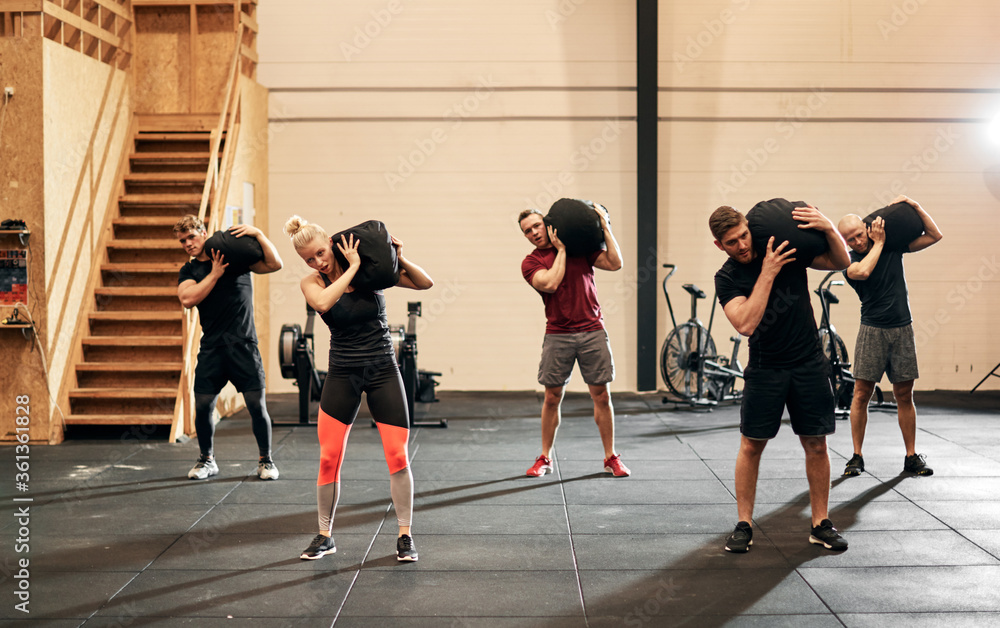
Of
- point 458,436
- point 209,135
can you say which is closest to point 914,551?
point 458,436

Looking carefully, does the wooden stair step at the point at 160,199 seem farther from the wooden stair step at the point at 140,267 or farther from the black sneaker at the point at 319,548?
the black sneaker at the point at 319,548

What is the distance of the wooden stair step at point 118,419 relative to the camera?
22.2 ft

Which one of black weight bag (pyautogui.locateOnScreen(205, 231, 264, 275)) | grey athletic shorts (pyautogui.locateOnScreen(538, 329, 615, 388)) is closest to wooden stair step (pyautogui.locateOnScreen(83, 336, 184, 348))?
black weight bag (pyautogui.locateOnScreen(205, 231, 264, 275))

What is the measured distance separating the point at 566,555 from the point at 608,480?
1537 millimetres

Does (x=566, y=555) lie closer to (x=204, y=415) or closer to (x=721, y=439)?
(x=204, y=415)

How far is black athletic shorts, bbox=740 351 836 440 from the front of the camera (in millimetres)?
3844

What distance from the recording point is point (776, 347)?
3.86 meters

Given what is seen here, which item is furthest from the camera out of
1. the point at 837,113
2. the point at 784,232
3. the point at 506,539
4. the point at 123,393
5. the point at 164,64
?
the point at 837,113

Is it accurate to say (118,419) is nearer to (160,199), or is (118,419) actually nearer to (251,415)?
(251,415)

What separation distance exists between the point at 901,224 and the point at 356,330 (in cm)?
342

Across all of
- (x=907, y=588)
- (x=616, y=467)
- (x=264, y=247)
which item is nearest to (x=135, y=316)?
(x=264, y=247)

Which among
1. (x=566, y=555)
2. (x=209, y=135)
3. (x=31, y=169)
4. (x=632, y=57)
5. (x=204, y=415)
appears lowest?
(x=566, y=555)

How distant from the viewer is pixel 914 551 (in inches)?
155

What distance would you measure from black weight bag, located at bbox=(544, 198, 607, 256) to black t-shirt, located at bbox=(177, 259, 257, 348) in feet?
6.62
